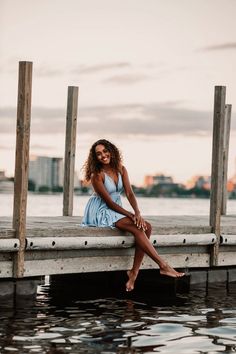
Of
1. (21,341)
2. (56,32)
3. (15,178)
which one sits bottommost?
(21,341)

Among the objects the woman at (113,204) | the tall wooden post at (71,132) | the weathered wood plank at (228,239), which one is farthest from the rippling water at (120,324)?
the tall wooden post at (71,132)

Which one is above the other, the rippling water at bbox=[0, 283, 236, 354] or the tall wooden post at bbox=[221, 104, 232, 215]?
the tall wooden post at bbox=[221, 104, 232, 215]

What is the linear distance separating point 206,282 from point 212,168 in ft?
5.28

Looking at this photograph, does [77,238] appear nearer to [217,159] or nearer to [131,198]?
[131,198]

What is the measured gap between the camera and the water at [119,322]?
33.8 ft

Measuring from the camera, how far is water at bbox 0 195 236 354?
1032 cm

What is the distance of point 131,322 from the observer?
11.6 metres

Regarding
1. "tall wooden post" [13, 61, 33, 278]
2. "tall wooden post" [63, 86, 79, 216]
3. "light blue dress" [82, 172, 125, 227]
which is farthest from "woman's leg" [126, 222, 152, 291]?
"tall wooden post" [63, 86, 79, 216]

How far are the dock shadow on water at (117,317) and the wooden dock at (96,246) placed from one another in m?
0.42

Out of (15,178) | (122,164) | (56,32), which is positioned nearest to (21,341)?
(15,178)

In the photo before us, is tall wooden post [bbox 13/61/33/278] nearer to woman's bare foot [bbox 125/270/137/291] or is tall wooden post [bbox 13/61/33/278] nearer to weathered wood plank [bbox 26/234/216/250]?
weathered wood plank [bbox 26/234/216/250]

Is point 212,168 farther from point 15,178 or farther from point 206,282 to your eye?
point 15,178

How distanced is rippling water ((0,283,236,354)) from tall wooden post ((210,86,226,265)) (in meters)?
0.89

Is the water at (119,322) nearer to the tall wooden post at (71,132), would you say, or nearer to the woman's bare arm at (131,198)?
the woman's bare arm at (131,198)
